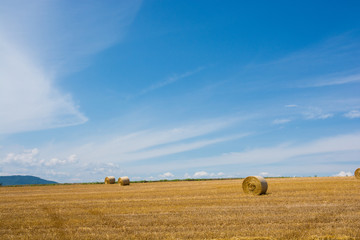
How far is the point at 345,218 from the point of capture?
11.5 meters

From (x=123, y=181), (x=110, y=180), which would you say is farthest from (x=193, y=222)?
(x=110, y=180)

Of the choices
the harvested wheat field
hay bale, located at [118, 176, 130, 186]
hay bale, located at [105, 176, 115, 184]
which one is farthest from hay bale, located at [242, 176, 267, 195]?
hay bale, located at [105, 176, 115, 184]

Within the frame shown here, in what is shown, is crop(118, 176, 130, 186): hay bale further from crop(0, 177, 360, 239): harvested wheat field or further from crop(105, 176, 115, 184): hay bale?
crop(0, 177, 360, 239): harvested wheat field

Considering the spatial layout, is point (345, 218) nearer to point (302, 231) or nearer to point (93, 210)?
point (302, 231)

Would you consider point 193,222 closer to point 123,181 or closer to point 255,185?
point 255,185

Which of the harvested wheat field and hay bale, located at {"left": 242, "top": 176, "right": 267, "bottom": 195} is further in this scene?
hay bale, located at {"left": 242, "top": 176, "right": 267, "bottom": 195}

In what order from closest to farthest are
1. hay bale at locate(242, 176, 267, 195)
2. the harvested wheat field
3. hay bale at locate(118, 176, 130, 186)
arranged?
the harvested wheat field < hay bale at locate(242, 176, 267, 195) < hay bale at locate(118, 176, 130, 186)

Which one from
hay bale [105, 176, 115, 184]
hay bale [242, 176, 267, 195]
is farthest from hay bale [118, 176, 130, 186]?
hay bale [242, 176, 267, 195]

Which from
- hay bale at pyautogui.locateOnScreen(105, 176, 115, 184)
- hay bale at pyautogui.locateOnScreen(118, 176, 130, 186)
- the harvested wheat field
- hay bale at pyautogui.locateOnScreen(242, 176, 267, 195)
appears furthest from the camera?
hay bale at pyautogui.locateOnScreen(105, 176, 115, 184)

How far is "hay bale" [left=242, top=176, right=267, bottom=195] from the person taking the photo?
2102cm

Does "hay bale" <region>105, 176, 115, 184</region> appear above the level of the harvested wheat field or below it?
above

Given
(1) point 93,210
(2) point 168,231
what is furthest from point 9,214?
(2) point 168,231

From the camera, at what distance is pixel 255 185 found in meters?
21.5

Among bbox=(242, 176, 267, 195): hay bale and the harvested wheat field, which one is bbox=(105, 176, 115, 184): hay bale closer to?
bbox=(242, 176, 267, 195): hay bale
